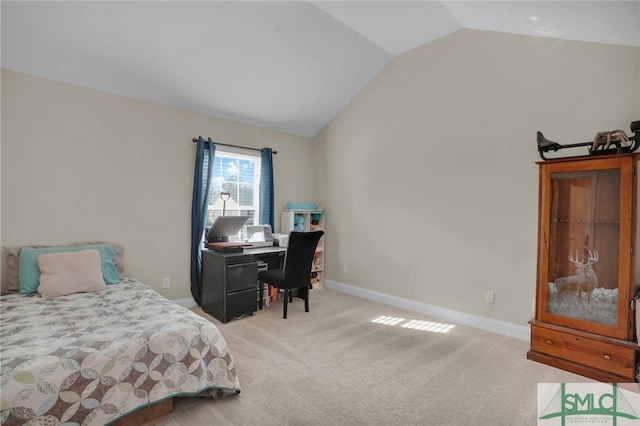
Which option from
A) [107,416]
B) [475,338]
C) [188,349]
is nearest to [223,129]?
[188,349]

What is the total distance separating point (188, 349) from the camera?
6.29 feet

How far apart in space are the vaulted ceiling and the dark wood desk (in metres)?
1.86

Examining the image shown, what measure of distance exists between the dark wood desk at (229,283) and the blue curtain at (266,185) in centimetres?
82

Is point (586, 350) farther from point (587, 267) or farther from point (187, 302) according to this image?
point (187, 302)

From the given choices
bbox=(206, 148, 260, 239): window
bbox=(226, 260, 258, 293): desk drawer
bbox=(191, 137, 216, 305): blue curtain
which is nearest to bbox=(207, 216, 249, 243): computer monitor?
bbox=(191, 137, 216, 305): blue curtain

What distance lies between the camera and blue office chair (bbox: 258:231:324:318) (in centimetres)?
342

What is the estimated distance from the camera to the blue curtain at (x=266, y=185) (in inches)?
173

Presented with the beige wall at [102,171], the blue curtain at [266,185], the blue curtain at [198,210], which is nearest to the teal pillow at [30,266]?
the beige wall at [102,171]

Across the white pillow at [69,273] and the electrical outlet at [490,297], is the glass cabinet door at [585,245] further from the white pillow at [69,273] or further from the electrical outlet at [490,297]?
the white pillow at [69,273]

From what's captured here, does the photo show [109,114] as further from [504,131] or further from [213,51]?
[504,131]

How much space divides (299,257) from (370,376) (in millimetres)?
1541

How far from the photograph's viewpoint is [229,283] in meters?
3.32

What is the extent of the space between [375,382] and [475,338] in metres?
1.35

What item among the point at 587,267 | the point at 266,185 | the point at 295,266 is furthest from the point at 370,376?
the point at 266,185
